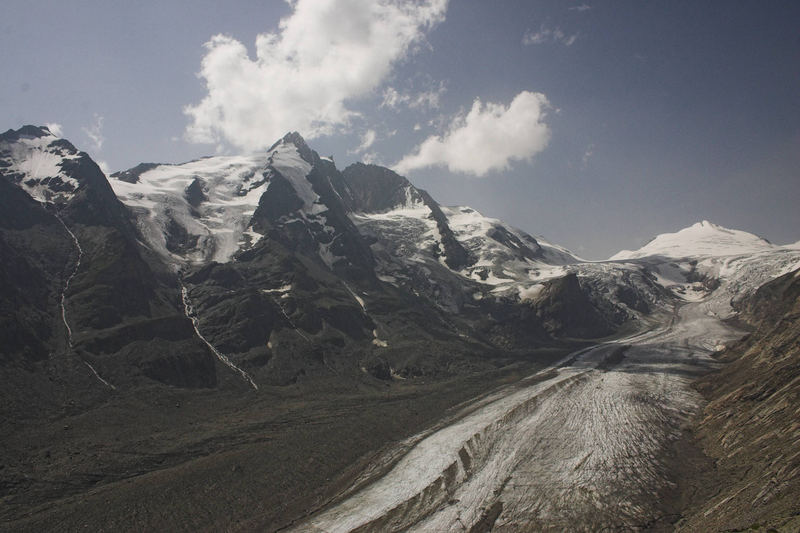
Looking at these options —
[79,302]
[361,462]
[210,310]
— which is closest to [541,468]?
[361,462]

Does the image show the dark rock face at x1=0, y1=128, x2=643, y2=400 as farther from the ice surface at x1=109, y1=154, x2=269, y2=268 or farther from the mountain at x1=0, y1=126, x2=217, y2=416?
the ice surface at x1=109, y1=154, x2=269, y2=268

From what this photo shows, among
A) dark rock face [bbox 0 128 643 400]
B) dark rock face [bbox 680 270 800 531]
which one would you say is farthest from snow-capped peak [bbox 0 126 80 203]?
dark rock face [bbox 680 270 800 531]

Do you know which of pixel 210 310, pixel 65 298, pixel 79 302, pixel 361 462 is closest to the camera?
pixel 361 462

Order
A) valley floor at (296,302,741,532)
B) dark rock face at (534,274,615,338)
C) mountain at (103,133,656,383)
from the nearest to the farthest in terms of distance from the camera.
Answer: valley floor at (296,302,741,532) → mountain at (103,133,656,383) → dark rock face at (534,274,615,338)

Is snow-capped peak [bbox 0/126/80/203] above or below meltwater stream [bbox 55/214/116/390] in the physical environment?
above

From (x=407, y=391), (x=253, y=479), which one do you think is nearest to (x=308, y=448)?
(x=253, y=479)

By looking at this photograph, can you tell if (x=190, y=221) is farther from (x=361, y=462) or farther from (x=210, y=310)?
(x=361, y=462)
